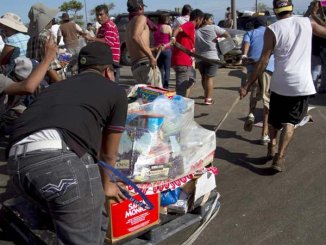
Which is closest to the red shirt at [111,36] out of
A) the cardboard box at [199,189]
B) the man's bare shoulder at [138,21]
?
the man's bare shoulder at [138,21]

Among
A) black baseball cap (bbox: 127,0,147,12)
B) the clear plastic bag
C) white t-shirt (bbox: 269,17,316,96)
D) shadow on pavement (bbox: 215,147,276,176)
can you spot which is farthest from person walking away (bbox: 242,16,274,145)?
the clear plastic bag

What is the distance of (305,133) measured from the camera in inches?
232

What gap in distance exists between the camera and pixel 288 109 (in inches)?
178

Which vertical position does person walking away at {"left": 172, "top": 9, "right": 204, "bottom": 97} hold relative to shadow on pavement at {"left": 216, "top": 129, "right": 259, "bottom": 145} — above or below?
above

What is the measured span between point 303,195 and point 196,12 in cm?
409

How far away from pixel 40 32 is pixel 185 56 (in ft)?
9.85

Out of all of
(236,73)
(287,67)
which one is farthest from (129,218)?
(236,73)

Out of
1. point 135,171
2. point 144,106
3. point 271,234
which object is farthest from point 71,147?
point 271,234

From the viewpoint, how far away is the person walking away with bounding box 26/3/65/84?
434 centimetres

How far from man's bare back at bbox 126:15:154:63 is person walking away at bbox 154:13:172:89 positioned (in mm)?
1413

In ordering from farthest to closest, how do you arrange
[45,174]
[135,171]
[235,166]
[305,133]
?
1. [305,133]
2. [235,166]
3. [135,171]
4. [45,174]

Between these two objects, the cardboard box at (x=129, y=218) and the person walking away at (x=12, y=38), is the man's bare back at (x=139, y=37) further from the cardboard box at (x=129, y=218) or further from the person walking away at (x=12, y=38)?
the cardboard box at (x=129, y=218)

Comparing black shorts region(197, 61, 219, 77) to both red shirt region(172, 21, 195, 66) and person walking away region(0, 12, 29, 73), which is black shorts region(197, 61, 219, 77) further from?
person walking away region(0, 12, 29, 73)

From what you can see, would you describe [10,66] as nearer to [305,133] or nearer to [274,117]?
[274,117]
